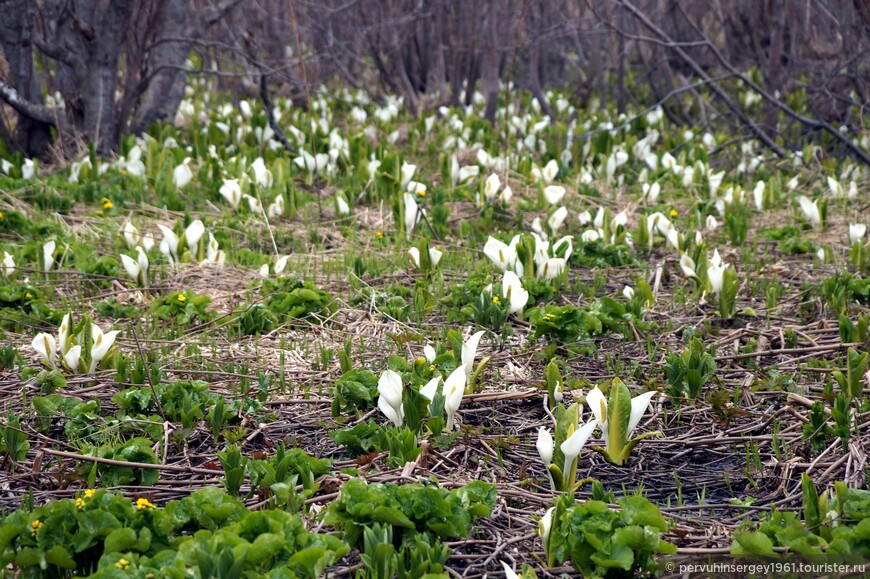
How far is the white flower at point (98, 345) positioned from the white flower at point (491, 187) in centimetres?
325

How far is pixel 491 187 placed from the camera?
20.3ft

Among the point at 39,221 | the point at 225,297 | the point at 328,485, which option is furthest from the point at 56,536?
the point at 39,221

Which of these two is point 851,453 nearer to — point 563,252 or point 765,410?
Answer: point 765,410

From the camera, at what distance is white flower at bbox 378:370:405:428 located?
2861 mm

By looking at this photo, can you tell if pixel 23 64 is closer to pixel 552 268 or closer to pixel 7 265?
pixel 7 265

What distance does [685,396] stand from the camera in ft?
10.9

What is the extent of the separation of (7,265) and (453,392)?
2.66 meters

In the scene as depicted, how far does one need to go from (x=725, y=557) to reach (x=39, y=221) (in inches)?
184

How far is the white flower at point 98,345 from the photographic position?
3.40 metres

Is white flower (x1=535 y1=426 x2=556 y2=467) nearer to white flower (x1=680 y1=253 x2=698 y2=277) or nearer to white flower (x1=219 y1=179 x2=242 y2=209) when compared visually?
white flower (x1=680 y1=253 x2=698 y2=277)

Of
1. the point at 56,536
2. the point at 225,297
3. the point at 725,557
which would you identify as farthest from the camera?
the point at 225,297

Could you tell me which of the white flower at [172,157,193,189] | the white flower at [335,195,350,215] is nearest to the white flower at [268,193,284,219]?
the white flower at [335,195,350,215]

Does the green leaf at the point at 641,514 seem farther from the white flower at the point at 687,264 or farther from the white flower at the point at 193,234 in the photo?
the white flower at the point at 193,234

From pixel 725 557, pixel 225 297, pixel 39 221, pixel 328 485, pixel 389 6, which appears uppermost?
pixel 389 6
